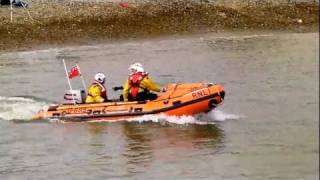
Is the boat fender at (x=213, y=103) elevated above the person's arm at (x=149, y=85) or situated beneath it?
situated beneath

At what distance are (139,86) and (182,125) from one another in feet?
5.66

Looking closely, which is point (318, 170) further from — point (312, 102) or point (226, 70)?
point (226, 70)

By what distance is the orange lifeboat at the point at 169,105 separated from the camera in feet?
54.3

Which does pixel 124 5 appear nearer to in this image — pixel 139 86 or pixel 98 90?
pixel 98 90

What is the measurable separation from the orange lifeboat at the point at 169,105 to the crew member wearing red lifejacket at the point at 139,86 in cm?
32

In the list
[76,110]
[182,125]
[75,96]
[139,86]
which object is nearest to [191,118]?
[182,125]

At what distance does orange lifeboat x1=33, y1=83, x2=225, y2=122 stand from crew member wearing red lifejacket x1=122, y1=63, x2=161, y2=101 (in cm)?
32

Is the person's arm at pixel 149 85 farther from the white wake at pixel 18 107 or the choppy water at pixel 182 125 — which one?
the white wake at pixel 18 107

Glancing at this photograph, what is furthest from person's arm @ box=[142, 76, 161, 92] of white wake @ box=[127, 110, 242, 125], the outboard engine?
the outboard engine

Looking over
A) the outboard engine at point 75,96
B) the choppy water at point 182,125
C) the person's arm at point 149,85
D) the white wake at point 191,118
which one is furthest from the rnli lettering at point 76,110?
the person's arm at point 149,85

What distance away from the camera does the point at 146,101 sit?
17.1 metres

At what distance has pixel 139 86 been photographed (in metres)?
17.3

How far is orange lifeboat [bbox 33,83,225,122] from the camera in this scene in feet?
54.3

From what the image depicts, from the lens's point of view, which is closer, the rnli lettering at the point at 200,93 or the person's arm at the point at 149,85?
the rnli lettering at the point at 200,93
